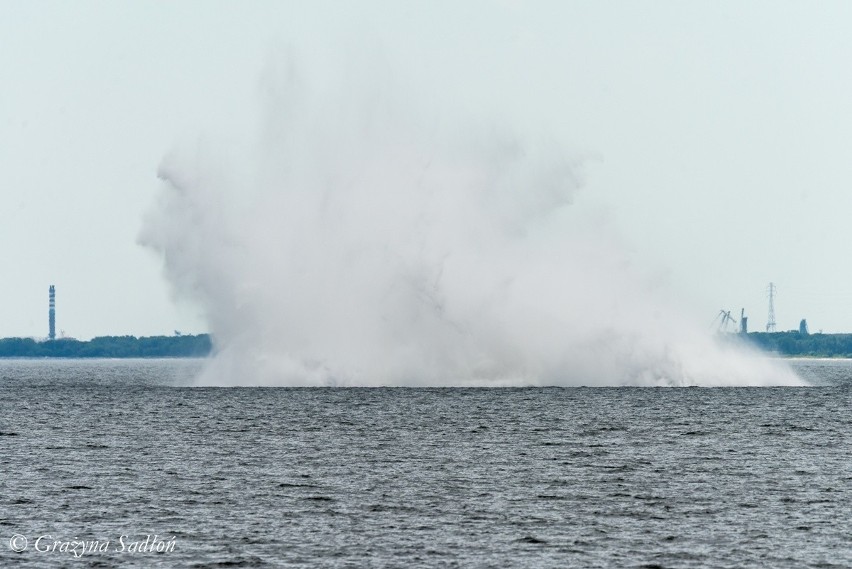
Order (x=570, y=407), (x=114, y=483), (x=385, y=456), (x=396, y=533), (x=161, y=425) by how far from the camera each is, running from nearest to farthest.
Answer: (x=396, y=533) < (x=114, y=483) < (x=385, y=456) < (x=161, y=425) < (x=570, y=407)

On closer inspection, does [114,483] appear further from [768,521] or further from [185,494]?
[768,521]

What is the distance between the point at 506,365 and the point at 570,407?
89.7 feet

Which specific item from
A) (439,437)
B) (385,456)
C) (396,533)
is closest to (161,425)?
(439,437)

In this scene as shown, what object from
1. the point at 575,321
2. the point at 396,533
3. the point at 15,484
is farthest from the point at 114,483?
the point at 575,321

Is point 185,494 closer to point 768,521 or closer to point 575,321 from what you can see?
point 768,521

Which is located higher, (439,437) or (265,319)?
(265,319)

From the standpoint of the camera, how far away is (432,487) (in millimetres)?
46969

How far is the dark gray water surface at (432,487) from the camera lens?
112 ft

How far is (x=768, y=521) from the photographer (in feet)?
128

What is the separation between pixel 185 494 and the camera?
44.4 metres

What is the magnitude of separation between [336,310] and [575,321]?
2170 cm

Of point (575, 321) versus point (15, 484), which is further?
point (575, 321)

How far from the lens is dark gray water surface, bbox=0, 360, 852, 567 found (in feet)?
112

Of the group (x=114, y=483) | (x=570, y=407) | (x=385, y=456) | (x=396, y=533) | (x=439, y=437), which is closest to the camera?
(x=396, y=533)
